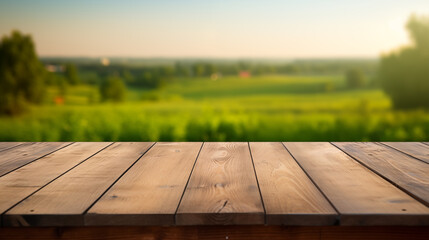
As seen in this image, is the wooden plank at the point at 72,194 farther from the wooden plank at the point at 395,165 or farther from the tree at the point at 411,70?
the tree at the point at 411,70

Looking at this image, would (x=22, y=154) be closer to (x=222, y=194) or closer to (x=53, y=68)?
(x=222, y=194)

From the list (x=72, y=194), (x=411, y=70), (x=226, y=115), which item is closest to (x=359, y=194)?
(x=72, y=194)

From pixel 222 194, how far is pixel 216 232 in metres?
0.15

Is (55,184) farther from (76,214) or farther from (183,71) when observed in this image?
(183,71)

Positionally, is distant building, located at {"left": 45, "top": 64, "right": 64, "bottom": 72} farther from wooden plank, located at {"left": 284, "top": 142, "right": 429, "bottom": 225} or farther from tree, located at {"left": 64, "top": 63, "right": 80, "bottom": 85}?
wooden plank, located at {"left": 284, "top": 142, "right": 429, "bottom": 225}

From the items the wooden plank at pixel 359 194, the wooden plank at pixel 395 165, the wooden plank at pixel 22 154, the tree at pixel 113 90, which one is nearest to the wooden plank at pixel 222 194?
the wooden plank at pixel 359 194

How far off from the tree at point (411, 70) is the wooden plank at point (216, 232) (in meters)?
3.64

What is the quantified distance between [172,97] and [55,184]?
3.35 m

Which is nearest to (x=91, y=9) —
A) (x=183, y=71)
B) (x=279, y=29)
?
(x=183, y=71)

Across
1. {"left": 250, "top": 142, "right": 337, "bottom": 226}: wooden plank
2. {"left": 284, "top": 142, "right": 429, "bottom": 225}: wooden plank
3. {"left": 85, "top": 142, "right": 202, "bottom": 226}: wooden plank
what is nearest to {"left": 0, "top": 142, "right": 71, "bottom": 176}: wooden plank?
{"left": 85, "top": 142, "right": 202, "bottom": 226}: wooden plank

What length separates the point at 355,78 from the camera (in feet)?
15.1

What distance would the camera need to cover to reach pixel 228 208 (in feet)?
3.30

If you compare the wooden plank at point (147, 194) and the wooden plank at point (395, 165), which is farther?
the wooden plank at point (395, 165)

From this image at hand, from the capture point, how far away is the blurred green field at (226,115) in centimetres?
406
